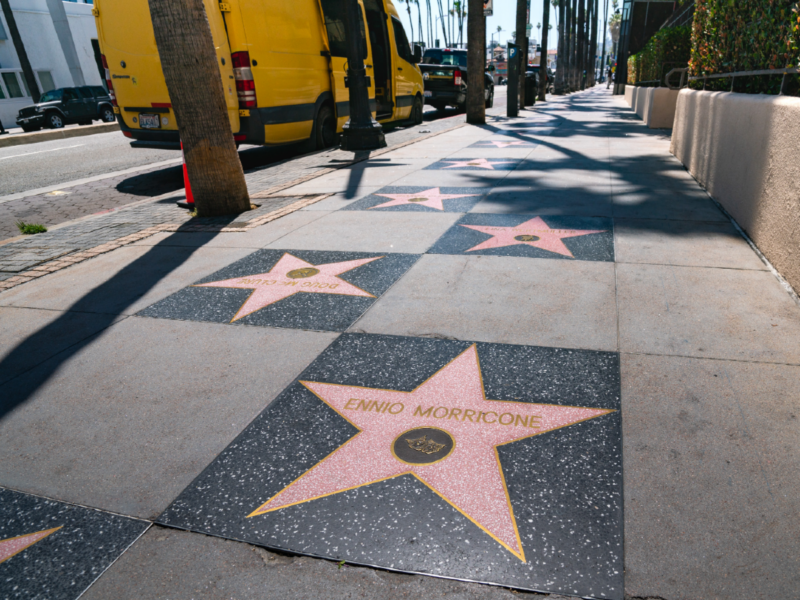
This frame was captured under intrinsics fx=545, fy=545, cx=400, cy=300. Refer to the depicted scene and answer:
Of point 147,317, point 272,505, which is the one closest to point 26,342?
point 147,317

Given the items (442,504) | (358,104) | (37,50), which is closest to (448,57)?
(358,104)

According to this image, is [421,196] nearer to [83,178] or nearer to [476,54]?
[83,178]

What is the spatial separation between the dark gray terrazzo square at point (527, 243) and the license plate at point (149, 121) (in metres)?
5.61

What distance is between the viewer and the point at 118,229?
567 centimetres

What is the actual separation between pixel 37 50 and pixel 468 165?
38.1 metres

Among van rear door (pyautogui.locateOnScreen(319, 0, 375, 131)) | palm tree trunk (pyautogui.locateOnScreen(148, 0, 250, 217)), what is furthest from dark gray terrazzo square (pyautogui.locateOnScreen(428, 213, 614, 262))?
van rear door (pyautogui.locateOnScreen(319, 0, 375, 131))

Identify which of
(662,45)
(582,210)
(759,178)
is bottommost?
(582,210)

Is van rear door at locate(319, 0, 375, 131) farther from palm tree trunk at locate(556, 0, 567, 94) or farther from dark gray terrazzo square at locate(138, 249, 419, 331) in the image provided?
palm tree trunk at locate(556, 0, 567, 94)

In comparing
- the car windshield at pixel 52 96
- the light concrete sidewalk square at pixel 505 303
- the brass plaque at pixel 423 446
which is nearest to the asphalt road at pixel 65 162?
the light concrete sidewalk square at pixel 505 303

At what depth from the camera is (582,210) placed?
17.6ft

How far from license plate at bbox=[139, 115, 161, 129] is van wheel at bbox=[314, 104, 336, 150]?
118 inches

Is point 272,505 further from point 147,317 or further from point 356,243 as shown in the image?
point 356,243

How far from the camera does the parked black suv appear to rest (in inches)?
910

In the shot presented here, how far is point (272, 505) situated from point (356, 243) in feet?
10.0
